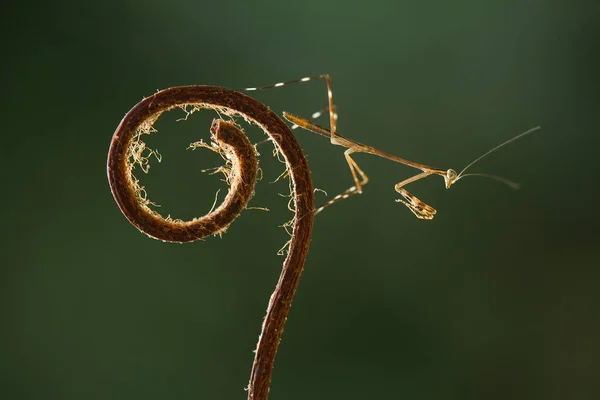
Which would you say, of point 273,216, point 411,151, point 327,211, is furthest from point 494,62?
point 273,216

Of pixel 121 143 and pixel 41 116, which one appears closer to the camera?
pixel 121 143

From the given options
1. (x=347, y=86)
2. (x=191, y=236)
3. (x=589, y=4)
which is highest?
(x=589, y=4)

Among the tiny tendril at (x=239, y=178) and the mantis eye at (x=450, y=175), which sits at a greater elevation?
the mantis eye at (x=450, y=175)

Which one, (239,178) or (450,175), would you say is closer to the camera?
(239,178)

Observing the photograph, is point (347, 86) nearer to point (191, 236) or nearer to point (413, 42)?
point (413, 42)

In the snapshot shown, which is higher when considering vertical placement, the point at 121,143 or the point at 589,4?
the point at 589,4

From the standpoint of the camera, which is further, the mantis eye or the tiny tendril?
the mantis eye

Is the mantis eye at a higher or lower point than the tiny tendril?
higher

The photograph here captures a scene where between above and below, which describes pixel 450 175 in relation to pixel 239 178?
above
